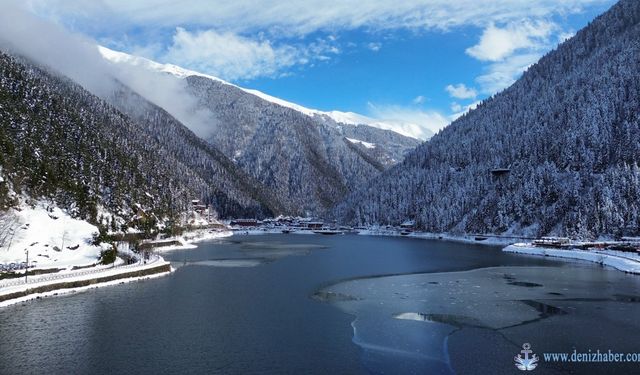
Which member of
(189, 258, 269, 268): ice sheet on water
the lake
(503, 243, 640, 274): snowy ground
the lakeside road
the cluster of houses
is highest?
the cluster of houses

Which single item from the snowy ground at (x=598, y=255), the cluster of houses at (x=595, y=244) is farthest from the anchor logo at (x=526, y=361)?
the cluster of houses at (x=595, y=244)

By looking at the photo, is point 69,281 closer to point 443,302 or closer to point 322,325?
point 322,325

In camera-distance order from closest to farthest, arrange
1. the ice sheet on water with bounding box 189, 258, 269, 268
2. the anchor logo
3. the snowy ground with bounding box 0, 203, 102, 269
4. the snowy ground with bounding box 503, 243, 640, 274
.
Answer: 1. the anchor logo
2. the snowy ground with bounding box 0, 203, 102, 269
3. the snowy ground with bounding box 503, 243, 640, 274
4. the ice sheet on water with bounding box 189, 258, 269, 268

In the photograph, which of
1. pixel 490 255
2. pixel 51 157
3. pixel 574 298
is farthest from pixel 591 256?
pixel 51 157

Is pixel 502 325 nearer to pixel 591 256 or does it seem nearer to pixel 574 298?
pixel 574 298

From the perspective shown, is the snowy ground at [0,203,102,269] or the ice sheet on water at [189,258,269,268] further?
the ice sheet on water at [189,258,269,268]

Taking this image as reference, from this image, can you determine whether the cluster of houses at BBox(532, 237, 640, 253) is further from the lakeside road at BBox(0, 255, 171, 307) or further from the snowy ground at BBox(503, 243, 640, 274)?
the lakeside road at BBox(0, 255, 171, 307)

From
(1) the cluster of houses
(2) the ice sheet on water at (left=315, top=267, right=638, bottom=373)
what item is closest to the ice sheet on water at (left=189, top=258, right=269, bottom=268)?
(2) the ice sheet on water at (left=315, top=267, right=638, bottom=373)
